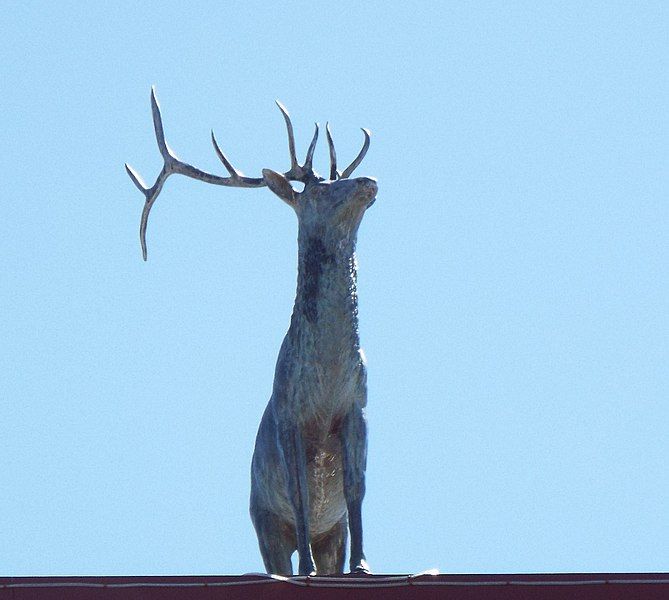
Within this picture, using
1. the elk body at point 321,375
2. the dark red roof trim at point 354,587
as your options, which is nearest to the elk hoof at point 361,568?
the elk body at point 321,375

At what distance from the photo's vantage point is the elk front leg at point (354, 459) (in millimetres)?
11781

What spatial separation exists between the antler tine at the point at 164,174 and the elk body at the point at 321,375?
0.46m

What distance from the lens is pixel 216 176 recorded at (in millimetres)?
12523

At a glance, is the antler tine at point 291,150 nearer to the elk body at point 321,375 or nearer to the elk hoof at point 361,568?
the elk body at point 321,375

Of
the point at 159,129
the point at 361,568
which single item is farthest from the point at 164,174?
the point at 361,568

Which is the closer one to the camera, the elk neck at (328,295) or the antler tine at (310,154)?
the elk neck at (328,295)

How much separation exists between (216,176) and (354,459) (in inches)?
81.2

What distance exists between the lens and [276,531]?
12.2 metres

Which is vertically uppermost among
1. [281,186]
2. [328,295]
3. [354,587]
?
[281,186]

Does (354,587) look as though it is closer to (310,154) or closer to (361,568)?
(361,568)

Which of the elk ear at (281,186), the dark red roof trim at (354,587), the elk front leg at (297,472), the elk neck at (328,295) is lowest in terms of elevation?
the dark red roof trim at (354,587)

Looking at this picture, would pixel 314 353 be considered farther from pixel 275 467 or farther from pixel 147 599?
pixel 147 599

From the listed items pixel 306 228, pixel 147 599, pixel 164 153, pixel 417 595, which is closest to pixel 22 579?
pixel 147 599

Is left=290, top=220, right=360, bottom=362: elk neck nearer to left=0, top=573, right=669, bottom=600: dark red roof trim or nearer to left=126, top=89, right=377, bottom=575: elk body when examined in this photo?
left=126, top=89, right=377, bottom=575: elk body
